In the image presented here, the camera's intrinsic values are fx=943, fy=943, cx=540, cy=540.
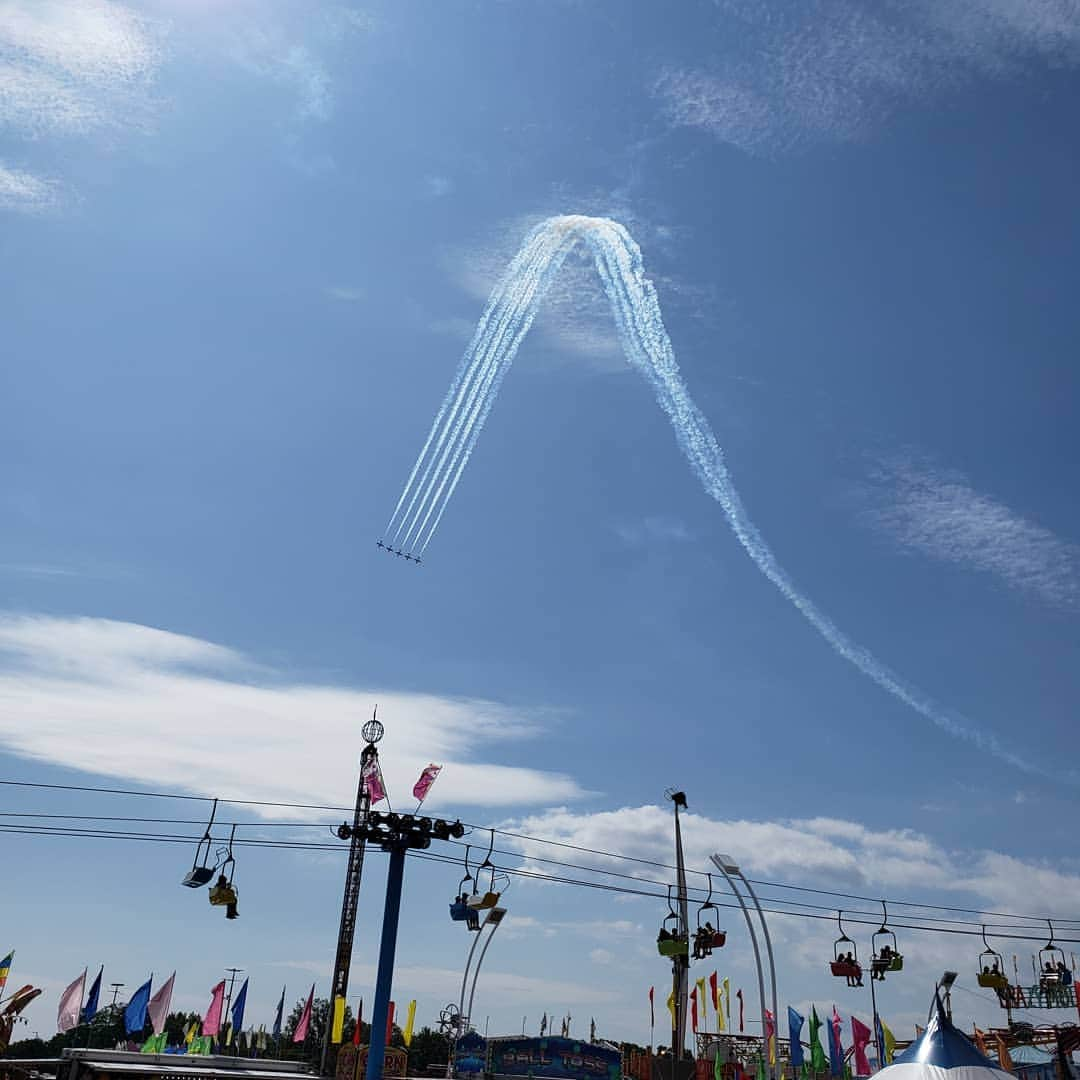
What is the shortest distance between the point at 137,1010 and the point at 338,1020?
1817 centimetres

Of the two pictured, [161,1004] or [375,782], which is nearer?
[375,782]

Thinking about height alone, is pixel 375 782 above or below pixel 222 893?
above

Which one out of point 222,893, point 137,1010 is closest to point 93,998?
point 137,1010

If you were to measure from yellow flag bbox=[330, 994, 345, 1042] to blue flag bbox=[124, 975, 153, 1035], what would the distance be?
50.5 feet

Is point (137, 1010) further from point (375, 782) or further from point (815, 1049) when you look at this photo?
point (815, 1049)

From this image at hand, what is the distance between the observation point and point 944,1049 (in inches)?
803

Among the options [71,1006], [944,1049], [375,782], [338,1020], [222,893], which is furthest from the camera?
[71,1006]

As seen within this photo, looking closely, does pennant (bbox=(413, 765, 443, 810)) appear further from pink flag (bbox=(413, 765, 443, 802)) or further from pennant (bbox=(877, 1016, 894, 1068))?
pennant (bbox=(877, 1016, 894, 1068))

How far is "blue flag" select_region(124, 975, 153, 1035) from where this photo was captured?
169 feet

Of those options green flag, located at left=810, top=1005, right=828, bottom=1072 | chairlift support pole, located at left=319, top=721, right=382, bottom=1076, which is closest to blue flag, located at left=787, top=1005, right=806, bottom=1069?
green flag, located at left=810, top=1005, right=828, bottom=1072

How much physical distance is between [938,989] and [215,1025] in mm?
52064

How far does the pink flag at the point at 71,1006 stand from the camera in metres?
48.7

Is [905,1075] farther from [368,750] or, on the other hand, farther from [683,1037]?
[368,750]

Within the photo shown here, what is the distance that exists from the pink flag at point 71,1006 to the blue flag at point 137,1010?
2.68m
